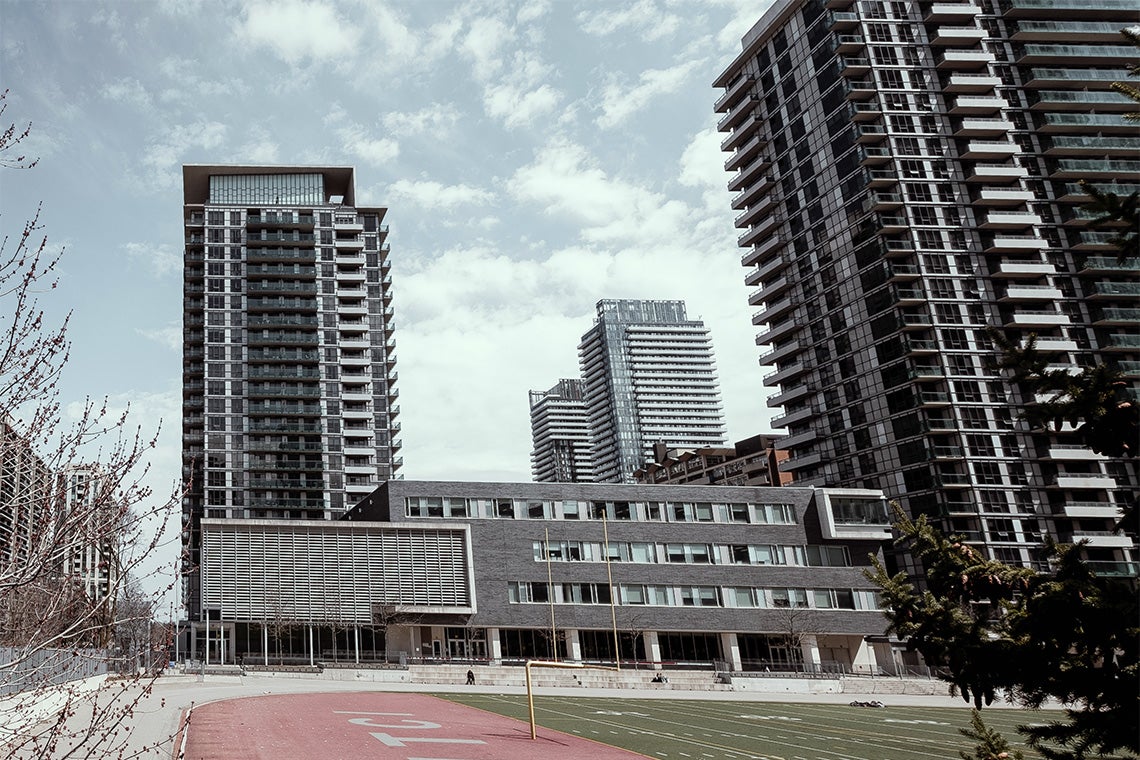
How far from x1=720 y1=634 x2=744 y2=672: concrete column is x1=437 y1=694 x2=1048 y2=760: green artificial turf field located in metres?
25.2

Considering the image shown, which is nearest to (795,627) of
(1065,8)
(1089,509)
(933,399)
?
(933,399)

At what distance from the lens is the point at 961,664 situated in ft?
35.0

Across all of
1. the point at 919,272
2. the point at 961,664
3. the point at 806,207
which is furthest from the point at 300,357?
the point at 961,664

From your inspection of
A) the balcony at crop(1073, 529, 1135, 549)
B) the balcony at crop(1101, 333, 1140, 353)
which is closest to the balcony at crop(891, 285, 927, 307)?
the balcony at crop(1101, 333, 1140, 353)

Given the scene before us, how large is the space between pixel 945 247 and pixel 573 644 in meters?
62.8

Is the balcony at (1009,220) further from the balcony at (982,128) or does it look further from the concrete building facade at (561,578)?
the concrete building facade at (561,578)

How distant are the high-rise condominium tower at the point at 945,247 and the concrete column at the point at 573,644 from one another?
40.6 m

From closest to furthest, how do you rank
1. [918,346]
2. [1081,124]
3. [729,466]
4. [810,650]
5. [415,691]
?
[415,691]
[810,650]
[918,346]
[1081,124]
[729,466]

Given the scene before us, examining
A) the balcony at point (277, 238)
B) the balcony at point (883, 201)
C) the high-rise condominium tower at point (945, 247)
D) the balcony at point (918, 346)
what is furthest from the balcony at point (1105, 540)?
the balcony at point (277, 238)

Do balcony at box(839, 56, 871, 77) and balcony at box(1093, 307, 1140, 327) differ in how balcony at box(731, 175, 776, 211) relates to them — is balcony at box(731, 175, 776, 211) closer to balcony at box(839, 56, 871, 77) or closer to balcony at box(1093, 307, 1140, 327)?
balcony at box(839, 56, 871, 77)

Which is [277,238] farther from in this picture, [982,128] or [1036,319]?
[1036,319]

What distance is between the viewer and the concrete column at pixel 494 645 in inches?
3091

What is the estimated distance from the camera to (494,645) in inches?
3100

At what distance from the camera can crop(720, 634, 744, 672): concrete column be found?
82.1 m
